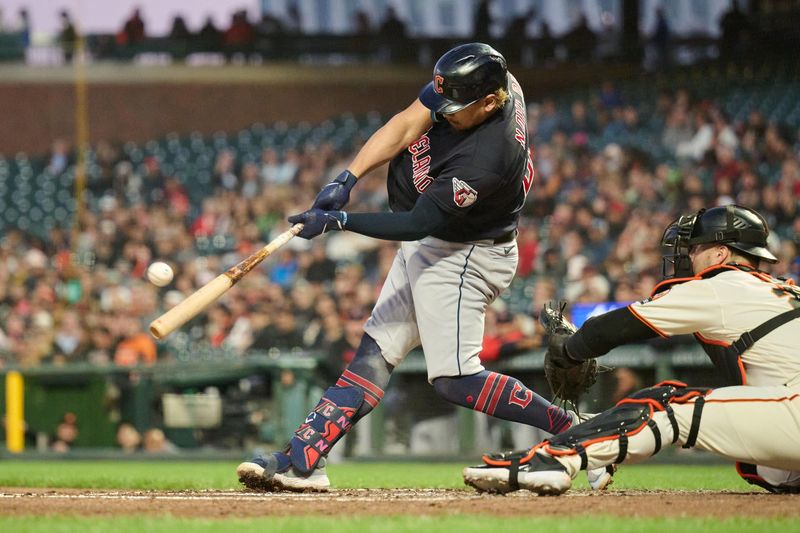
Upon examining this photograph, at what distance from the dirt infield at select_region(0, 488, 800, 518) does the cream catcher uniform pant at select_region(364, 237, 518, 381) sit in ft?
1.81

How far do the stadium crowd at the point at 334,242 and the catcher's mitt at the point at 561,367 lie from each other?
13.0 ft

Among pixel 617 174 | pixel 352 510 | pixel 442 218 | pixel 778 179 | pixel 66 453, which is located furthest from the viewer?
pixel 617 174

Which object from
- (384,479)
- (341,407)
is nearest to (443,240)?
(341,407)

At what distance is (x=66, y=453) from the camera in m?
9.51

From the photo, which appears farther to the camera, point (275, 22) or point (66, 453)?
point (275, 22)

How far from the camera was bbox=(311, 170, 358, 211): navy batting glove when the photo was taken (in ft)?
14.5

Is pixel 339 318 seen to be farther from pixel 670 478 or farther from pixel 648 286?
pixel 670 478

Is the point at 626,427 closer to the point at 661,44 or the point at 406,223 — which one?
the point at 406,223

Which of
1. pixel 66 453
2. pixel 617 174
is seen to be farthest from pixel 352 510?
pixel 617 174

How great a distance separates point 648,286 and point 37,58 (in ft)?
55.2

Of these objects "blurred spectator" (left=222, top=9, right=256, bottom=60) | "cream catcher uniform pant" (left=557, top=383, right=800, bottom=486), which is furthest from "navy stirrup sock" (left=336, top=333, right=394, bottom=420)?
"blurred spectator" (left=222, top=9, right=256, bottom=60)

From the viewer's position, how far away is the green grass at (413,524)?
3.13 metres

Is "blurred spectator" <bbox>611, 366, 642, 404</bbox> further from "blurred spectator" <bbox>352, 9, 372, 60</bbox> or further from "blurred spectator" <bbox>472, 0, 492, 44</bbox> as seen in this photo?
"blurred spectator" <bbox>352, 9, 372, 60</bbox>

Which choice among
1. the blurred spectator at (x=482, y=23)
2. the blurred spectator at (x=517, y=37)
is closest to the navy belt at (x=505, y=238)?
the blurred spectator at (x=482, y=23)
